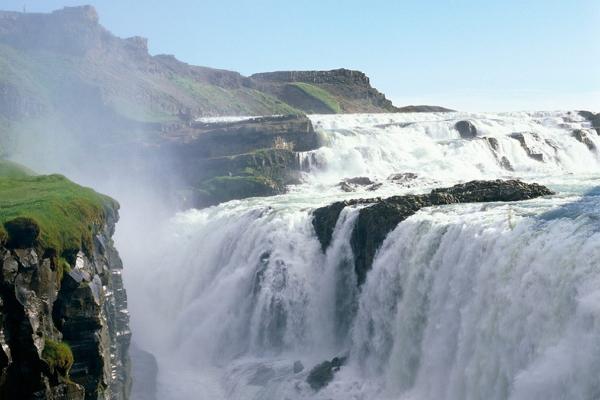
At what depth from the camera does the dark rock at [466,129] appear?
66.3 metres

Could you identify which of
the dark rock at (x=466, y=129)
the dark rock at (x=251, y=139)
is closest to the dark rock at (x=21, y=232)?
the dark rock at (x=251, y=139)

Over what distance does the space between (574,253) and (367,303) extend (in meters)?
A: 10.9

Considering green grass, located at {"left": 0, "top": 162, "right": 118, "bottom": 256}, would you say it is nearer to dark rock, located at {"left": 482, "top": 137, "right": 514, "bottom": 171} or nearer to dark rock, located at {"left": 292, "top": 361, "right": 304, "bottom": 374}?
dark rock, located at {"left": 292, "top": 361, "right": 304, "bottom": 374}

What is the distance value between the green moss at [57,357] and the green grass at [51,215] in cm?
242

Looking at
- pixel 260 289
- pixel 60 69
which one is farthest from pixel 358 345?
pixel 60 69

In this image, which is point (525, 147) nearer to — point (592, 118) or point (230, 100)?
point (592, 118)

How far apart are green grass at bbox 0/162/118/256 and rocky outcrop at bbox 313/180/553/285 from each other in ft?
32.3

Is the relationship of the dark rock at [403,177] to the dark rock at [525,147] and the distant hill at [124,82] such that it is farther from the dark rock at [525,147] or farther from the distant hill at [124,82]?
the distant hill at [124,82]

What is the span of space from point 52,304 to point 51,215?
11.7 ft

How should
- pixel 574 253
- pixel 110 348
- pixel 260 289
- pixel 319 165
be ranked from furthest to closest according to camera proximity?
1. pixel 319 165
2. pixel 260 289
3. pixel 110 348
4. pixel 574 253

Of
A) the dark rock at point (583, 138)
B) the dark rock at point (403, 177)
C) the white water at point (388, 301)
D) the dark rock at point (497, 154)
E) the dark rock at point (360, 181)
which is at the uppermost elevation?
the dark rock at point (583, 138)

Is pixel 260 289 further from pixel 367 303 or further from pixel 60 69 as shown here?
pixel 60 69

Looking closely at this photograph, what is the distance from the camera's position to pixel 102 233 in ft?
85.1

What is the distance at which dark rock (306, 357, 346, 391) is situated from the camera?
1068 inches
